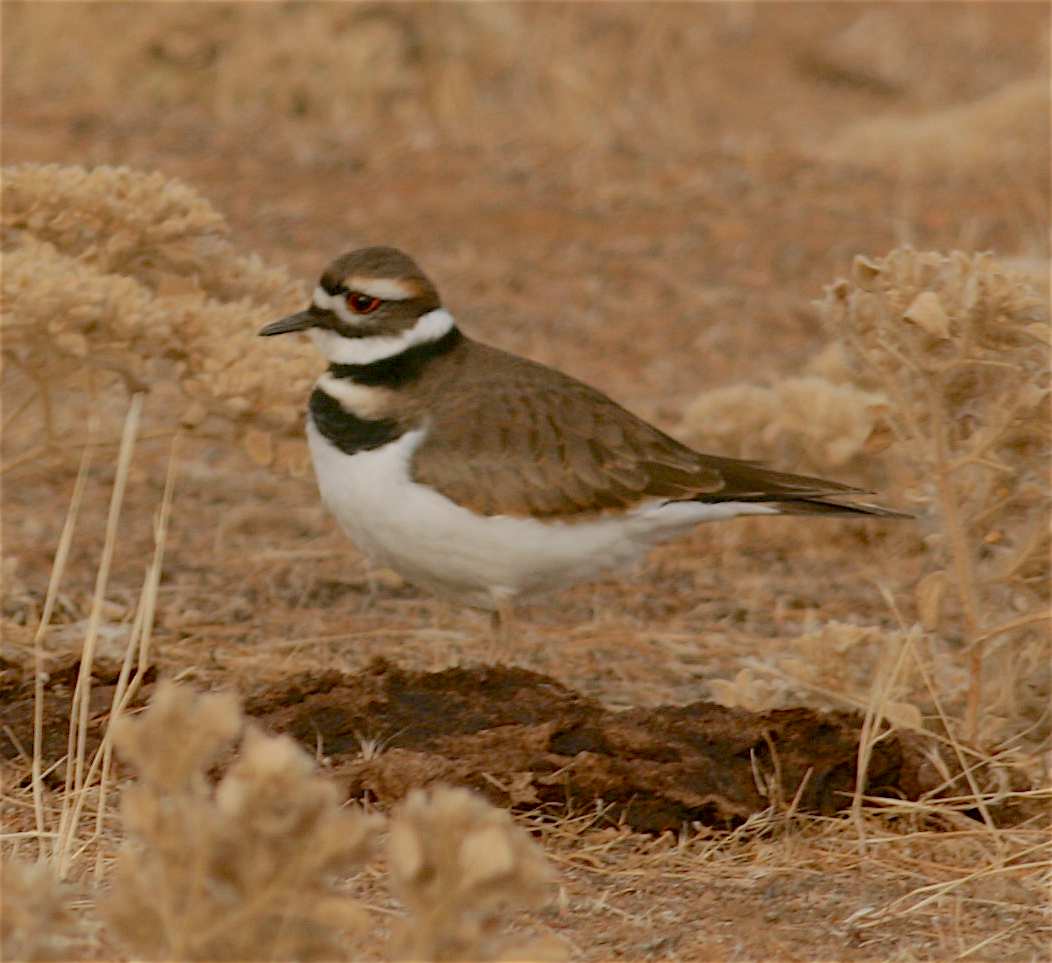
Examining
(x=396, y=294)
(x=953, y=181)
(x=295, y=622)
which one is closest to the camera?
(x=396, y=294)

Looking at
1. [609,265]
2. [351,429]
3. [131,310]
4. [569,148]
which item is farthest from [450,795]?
[569,148]

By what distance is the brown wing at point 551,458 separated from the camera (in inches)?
192

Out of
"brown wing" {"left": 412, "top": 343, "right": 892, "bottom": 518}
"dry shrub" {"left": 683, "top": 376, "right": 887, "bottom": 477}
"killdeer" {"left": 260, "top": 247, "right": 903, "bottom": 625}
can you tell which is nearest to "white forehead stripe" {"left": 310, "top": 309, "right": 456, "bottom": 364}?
"killdeer" {"left": 260, "top": 247, "right": 903, "bottom": 625}

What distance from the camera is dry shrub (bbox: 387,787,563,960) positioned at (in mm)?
2330

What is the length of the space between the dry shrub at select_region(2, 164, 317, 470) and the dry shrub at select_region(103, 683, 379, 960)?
8.48 feet

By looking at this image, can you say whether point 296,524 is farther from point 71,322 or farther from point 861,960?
point 861,960

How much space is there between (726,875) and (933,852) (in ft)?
1.67

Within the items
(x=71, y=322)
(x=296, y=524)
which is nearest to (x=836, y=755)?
(x=71, y=322)

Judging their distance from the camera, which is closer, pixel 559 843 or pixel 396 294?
pixel 559 843

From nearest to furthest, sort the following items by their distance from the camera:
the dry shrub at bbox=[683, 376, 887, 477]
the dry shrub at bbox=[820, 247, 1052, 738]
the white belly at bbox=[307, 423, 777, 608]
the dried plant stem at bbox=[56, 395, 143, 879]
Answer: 1. the dried plant stem at bbox=[56, 395, 143, 879]
2. the dry shrub at bbox=[820, 247, 1052, 738]
3. the white belly at bbox=[307, 423, 777, 608]
4. the dry shrub at bbox=[683, 376, 887, 477]

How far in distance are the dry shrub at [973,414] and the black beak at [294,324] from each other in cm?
150

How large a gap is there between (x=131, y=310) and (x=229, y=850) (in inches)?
106

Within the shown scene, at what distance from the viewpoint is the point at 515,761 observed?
4141 millimetres

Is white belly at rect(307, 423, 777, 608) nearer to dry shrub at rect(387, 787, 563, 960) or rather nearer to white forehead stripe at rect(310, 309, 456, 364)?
white forehead stripe at rect(310, 309, 456, 364)
